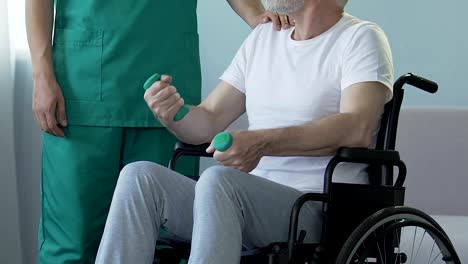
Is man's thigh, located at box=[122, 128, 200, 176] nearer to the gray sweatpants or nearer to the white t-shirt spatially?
the white t-shirt

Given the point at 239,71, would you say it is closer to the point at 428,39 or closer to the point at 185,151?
the point at 185,151

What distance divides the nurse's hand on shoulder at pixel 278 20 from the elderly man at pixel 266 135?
0.7 inches

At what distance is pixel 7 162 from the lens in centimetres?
284

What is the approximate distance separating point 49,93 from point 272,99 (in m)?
0.56

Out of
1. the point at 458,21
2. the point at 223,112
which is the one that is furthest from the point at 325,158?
the point at 458,21

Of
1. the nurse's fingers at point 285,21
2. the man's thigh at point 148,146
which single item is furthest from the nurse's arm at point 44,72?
the nurse's fingers at point 285,21

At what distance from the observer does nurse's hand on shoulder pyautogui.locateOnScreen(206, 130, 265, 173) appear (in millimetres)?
1664

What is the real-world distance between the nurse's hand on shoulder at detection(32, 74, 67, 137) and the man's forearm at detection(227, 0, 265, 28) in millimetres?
540

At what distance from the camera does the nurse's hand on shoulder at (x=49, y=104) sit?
7.00ft

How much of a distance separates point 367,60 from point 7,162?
1433 mm

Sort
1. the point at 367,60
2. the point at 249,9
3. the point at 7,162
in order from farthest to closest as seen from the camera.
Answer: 1. the point at 7,162
2. the point at 249,9
3. the point at 367,60

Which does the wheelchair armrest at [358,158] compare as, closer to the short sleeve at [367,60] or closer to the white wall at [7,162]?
the short sleeve at [367,60]

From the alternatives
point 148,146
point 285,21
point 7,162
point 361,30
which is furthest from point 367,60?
point 7,162

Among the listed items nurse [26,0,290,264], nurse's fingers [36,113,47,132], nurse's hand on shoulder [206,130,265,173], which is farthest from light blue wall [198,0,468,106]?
nurse's hand on shoulder [206,130,265,173]
